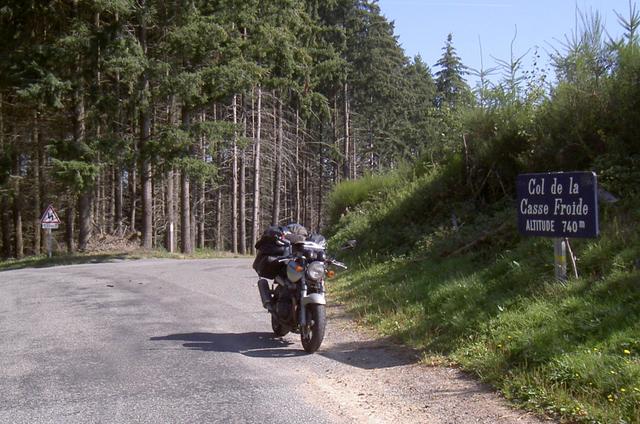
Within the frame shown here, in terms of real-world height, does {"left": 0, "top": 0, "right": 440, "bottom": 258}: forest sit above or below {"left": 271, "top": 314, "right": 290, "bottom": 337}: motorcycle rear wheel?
above

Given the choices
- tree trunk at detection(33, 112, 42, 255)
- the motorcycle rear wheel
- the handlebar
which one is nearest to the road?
the motorcycle rear wheel

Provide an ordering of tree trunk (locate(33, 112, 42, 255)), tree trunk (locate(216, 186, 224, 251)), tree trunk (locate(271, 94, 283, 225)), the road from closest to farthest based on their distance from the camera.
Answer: the road → tree trunk (locate(33, 112, 42, 255)) → tree trunk (locate(271, 94, 283, 225)) → tree trunk (locate(216, 186, 224, 251))

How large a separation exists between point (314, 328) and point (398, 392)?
1575 mm

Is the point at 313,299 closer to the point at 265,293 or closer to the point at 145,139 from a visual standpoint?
the point at 265,293

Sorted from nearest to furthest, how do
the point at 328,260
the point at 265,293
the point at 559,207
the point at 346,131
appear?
1. the point at 559,207
2. the point at 328,260
3. the point at 265,293
4. the point at 346,131

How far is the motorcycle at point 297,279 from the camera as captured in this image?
6.82 m

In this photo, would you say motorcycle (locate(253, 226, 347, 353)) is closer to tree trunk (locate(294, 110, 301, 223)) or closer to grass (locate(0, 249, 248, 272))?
grass (locate(0, 249, 248, 272))

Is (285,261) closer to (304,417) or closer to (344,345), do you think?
(344,345)

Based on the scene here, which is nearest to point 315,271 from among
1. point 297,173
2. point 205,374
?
point 205,374

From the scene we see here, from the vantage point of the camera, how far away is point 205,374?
5.99 metres

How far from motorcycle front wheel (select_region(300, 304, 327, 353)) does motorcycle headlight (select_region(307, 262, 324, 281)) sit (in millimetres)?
325

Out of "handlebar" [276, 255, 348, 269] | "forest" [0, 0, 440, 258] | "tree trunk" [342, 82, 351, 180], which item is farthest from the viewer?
"tree trunk" [342, 82, 351, 180]

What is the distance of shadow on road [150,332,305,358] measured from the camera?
7.01m

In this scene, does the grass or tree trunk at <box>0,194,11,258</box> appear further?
tree trunk at <box>0,194,11,258</box>
